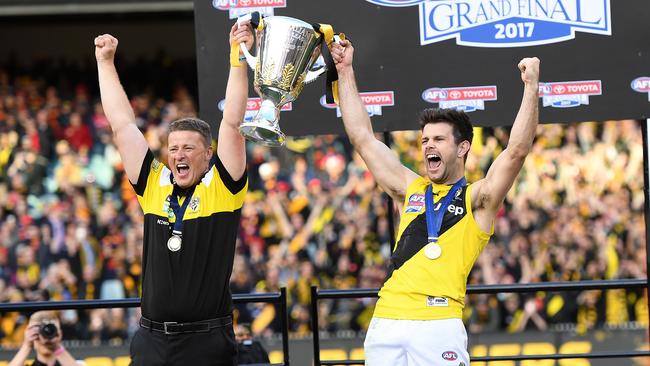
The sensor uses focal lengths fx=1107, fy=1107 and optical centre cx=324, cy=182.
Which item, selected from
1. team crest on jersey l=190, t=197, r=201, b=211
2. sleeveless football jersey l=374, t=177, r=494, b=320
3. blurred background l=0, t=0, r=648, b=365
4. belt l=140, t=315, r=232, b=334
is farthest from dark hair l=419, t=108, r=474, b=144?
blurred background l=0, t=0, r=648, b=365

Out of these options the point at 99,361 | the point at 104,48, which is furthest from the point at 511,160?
the point at 99,361

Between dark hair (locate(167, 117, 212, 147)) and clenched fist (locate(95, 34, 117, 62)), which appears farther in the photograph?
clenched fist (locate(95, 34, 117, 62))

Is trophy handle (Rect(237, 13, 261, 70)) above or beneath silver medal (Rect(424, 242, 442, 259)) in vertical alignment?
above

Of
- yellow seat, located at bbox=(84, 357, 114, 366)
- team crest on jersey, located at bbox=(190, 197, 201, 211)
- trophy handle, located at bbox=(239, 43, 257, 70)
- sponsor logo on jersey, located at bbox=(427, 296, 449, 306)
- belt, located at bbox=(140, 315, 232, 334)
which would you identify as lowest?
yellow seat, located at bbox=(84, 357, 114, 366)

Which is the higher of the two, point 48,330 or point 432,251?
point 432,251

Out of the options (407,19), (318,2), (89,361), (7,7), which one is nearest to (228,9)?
(318,2)

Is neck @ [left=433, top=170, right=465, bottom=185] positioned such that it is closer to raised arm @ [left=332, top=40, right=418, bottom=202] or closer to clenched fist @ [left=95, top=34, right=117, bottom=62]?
raised arm @ [left=332, top=40, right=418, bottom=202]

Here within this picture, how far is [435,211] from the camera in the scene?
4895 mm

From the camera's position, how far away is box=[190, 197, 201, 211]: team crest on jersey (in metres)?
4.96

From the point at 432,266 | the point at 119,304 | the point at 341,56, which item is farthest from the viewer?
the point at 119,304

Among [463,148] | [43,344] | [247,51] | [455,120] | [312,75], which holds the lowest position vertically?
[43,344]

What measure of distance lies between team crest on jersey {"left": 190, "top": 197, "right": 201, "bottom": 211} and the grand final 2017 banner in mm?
1045

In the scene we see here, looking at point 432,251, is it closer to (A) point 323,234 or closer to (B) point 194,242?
(B) point 194,242

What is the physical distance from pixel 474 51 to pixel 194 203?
1.86 m
